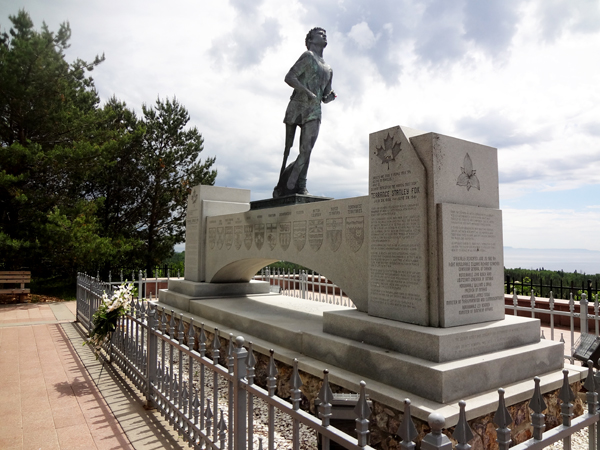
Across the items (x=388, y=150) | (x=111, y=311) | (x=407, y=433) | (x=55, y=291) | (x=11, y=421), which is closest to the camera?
(x=407, y=433)

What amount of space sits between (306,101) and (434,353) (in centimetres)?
514

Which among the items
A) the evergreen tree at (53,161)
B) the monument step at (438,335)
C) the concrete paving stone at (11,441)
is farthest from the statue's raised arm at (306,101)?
the evergreen tree at (53,161)

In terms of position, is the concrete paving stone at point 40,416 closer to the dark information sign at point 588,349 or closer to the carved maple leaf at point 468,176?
the carved maple leaf at point 468,176

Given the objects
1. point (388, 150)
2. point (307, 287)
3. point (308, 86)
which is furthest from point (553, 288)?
point (388, 150)

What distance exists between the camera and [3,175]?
11.5 metres

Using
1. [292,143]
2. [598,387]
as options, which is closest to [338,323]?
[598,387]

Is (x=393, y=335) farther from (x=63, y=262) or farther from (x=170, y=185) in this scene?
(x=170, y=185)

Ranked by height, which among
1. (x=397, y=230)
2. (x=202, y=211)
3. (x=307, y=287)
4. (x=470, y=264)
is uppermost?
(x=202, y=211)

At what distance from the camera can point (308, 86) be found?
719 cm

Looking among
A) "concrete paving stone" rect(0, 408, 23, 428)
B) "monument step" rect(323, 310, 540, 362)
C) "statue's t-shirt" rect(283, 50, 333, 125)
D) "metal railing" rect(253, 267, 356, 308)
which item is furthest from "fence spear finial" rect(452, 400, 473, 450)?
"statue's t-shirt" rect(283, 50, 333, 125)

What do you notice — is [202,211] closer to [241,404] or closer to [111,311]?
[111,311]

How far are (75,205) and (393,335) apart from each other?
13.4 m

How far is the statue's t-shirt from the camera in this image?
7.06 m

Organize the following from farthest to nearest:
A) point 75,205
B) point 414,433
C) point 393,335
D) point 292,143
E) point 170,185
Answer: point 170,185, point 75,205, point 292,143, point 393,335, point 414,433
